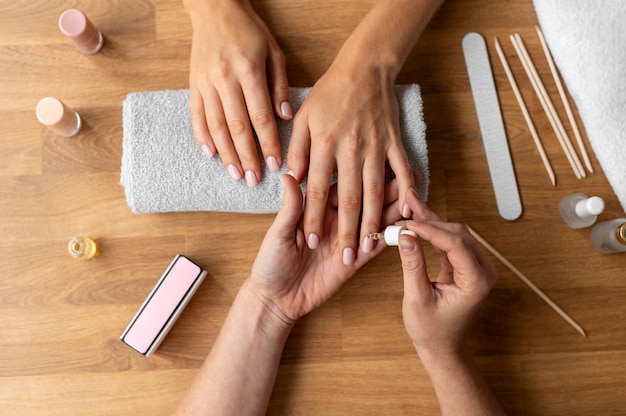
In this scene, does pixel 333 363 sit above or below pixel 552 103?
below

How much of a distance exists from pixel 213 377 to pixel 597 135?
780 mm

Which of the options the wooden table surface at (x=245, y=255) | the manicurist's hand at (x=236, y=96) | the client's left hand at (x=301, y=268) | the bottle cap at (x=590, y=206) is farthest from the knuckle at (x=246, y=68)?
the bottle cap at (x=590, y=206)

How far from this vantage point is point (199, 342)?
888 millimetres

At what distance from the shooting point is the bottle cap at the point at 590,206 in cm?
82

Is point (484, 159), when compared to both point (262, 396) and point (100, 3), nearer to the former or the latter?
point (262, 396)

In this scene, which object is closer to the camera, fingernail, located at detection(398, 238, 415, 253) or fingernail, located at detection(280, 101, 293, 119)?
fingernail, located at detection(398, 238, 415, 253)

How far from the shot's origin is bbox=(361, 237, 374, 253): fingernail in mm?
817

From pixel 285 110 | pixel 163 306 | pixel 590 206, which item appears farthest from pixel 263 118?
pixel 590 206

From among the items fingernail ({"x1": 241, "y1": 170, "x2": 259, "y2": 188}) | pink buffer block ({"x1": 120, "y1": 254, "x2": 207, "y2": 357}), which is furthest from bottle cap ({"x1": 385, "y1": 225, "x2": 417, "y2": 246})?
pink buffer block ({"x1": 120, "y1": 254, "x2": 207, "y2": 357})

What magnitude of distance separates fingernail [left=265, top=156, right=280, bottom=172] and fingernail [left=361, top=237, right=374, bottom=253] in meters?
0.18

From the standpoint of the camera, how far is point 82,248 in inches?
33.7

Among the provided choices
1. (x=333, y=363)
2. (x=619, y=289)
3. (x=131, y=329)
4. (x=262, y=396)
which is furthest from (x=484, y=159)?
(x=131, y=329)

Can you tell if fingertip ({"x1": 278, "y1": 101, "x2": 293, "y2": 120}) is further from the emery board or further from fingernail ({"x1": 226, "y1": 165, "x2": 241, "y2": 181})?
the emery board

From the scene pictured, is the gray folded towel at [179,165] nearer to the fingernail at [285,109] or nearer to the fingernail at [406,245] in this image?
the fingernail at [285,109]
